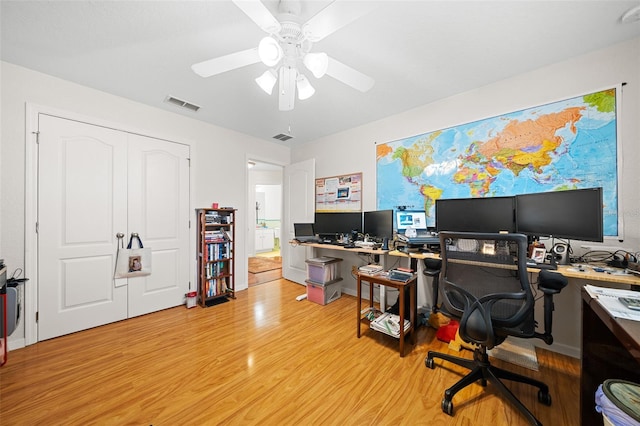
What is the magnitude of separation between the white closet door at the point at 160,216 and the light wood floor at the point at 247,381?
501 mm

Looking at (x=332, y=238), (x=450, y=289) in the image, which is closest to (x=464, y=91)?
(x=450, y=289)

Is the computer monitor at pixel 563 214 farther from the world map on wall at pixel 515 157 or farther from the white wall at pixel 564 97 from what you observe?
the white wall at pixel 564 97

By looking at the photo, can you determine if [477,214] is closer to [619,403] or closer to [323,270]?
[619,403]

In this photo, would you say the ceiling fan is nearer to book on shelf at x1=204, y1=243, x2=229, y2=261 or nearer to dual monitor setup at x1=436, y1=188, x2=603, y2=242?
dual monitor setup at x1=436, y1=188, x2=603, y2=242

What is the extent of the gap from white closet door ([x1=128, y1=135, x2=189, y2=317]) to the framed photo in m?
3.87

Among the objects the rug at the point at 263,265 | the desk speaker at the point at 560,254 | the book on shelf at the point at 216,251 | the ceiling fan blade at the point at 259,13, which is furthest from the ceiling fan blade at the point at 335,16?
the rug at the point at 263,265

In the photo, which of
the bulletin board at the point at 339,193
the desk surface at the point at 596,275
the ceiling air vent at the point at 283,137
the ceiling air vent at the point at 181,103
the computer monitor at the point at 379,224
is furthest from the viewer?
the ceiling air vent at the point at 283,137

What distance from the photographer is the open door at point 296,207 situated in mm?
3951

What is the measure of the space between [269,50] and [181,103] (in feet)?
6.96

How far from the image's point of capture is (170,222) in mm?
2971

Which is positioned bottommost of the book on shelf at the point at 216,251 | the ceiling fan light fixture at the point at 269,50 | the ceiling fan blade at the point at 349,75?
the book on shelf at the point at 216,251

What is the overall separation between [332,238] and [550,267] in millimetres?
2400

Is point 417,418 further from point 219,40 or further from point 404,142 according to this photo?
point 219,40

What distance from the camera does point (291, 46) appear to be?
1.45 metres
